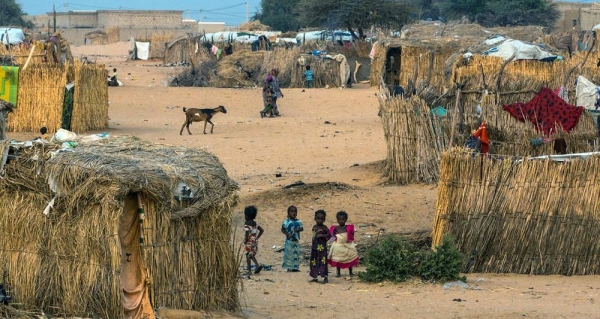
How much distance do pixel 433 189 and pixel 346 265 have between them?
493cm

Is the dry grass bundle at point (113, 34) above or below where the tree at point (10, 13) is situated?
below

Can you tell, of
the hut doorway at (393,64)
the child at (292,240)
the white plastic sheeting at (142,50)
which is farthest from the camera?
the white plastic sheeting at (142,50)

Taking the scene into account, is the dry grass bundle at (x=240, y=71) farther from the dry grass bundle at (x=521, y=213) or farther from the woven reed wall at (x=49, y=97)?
the dry grass bundle at (x=521, y=213)

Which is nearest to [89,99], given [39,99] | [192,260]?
[39,99]

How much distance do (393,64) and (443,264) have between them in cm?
2215

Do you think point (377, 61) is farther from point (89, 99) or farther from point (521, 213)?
point (521, 213)

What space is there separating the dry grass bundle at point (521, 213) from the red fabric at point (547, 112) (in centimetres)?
427

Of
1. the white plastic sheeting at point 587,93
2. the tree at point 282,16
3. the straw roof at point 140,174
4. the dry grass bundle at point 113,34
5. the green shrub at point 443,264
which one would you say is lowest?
the green shrub at point 443,264

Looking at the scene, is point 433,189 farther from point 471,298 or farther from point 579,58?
point 579,58

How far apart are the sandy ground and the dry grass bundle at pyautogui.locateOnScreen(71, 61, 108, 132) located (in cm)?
89

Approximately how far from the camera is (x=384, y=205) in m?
14.7

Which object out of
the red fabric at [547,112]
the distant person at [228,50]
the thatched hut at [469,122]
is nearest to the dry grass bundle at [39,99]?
the thatched hut at [469,122]

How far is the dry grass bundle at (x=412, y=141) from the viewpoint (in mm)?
15943

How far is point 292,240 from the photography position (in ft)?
36.8
